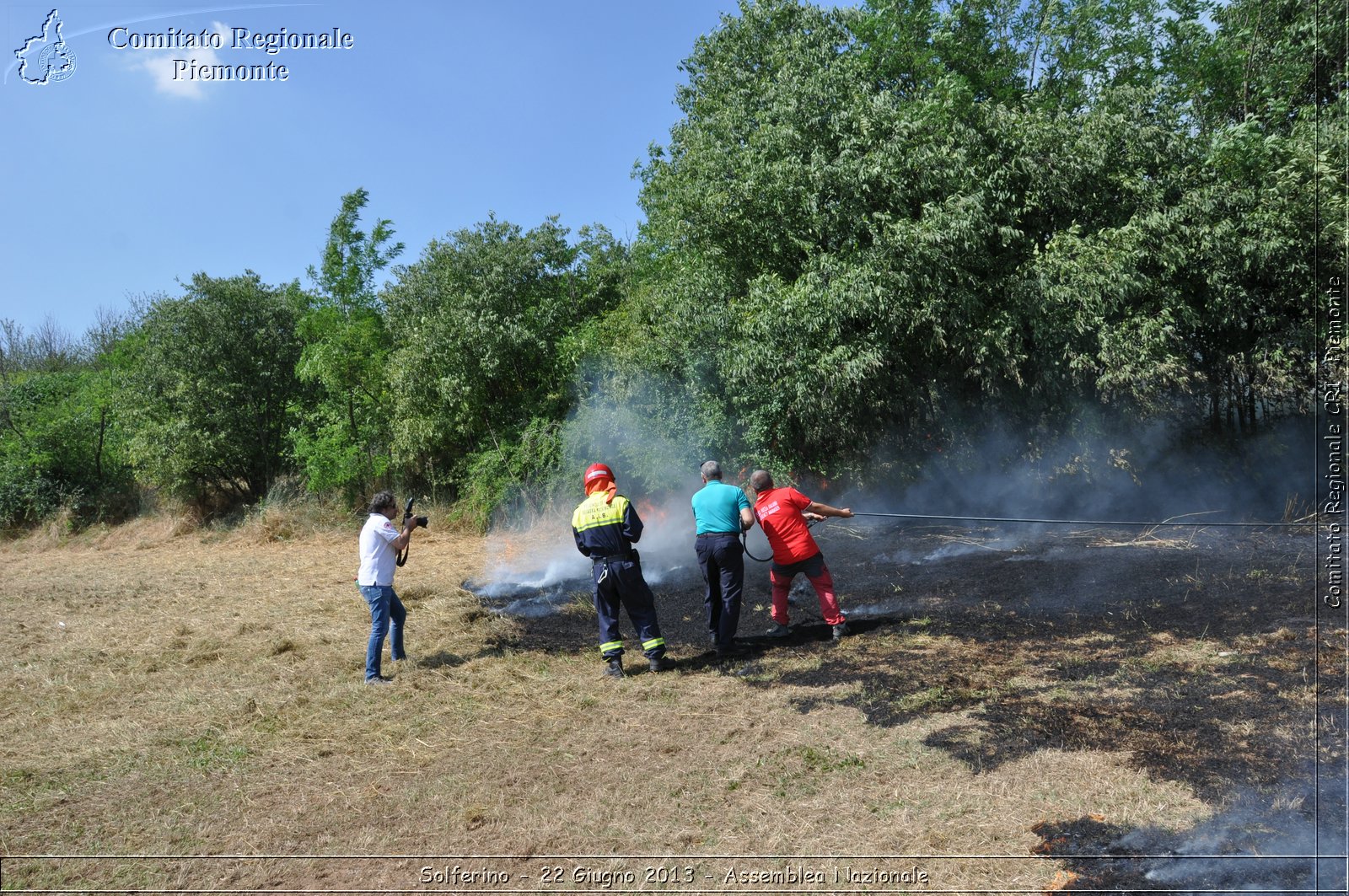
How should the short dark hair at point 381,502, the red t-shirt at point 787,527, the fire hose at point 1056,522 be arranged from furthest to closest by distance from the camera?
the fire hose at point 1056,522, the red t-shirt at point 787,527, the short dark hair at point 381,502

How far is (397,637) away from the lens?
806 cm

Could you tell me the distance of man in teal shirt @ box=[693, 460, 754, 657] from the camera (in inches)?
308

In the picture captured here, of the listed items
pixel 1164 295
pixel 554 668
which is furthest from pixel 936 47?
pixel 554 668

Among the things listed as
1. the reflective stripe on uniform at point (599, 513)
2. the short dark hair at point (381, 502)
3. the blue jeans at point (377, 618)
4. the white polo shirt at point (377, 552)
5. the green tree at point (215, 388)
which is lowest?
the blue jeans at point (377, 618)

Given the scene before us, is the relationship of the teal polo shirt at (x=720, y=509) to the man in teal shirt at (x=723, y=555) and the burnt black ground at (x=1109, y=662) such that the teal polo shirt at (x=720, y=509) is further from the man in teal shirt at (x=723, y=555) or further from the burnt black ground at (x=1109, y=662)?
the burnt black ground at (x=1109, y=662)

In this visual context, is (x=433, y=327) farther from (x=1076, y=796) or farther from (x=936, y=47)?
(x=1076, y=796)

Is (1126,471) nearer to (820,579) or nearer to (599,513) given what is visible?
(820,579)

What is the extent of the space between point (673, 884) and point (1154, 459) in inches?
526

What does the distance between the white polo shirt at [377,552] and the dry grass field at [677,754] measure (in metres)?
0.94

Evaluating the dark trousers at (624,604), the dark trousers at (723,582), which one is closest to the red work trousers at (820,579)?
the dark trousers at (723,582)

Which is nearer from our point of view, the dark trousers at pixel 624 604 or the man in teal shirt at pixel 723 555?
the dark trousers at pixel 624 604

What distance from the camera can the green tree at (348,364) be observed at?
19.7 meters

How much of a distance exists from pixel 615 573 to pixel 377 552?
216 cm

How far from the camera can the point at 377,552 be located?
7625mm
